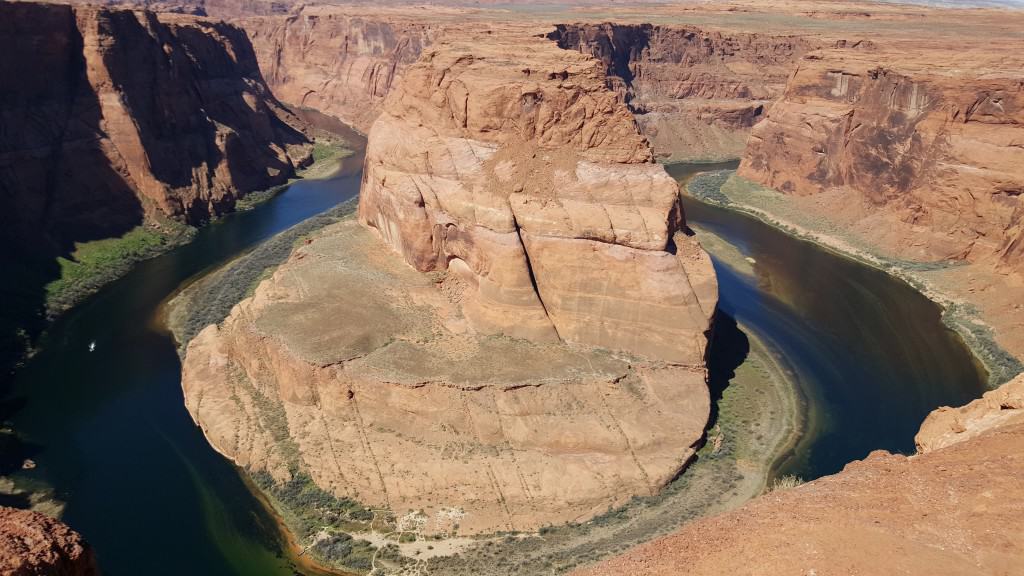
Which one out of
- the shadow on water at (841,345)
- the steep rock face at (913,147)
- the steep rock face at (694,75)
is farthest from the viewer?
the steep rock face at (694,75)

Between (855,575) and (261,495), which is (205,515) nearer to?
(261,495)

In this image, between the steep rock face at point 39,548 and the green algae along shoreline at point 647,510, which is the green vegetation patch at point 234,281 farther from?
the steep rock face at point 39,548

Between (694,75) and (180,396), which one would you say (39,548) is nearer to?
(180,396)

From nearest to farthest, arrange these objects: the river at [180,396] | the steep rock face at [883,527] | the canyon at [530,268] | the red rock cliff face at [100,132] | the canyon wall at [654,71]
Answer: the steep rock face at [883,527]
the canyon at [530,268]
the river at [180,396]
the red rock cliff face at [100,132]
the canyon wall at [654,71]

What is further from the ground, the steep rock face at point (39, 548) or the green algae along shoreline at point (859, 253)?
the steep rock face at point (39, 548)

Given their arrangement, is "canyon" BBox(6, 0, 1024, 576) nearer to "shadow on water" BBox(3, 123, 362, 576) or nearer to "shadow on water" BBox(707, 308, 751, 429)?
"shadow on water" BBox(3, 123, 362, 576)

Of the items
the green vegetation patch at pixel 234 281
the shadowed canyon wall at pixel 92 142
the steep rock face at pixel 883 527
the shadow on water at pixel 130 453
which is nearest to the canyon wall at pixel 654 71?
the shadowed canyon wall at pixel 92 142
